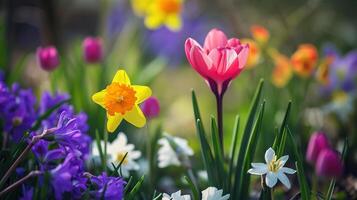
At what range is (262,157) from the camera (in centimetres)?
258

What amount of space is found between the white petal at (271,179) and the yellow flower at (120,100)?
1.04 feet

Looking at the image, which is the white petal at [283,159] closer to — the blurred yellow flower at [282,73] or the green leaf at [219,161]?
the green leaf at [219,161]

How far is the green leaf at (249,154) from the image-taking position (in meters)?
1.58

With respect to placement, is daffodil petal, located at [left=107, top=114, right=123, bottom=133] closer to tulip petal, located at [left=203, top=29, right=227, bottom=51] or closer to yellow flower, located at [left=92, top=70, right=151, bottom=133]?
yellow flower, located at [left=92, top=70, right=151, bottom=133]

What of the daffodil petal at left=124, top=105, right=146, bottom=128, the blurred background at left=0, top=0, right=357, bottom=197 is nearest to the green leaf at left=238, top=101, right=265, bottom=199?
Answer: the daffodil petal at left=124, top=105, right=146, bottom=128

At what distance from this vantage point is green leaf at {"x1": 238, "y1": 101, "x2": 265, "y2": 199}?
158 cm

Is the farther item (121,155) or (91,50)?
(91,50)

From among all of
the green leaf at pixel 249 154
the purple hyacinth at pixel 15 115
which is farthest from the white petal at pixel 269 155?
the purple hyacinth at pixel 15 115

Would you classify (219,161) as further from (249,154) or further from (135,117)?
(135,117)

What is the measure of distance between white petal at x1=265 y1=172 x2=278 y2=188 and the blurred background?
2.61ft

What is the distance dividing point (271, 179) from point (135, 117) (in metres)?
0.34

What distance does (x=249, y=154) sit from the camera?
161 cm

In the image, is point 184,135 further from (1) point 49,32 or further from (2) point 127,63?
(1) point 49,32

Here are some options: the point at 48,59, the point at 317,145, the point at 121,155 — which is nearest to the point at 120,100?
the point at 121,155
